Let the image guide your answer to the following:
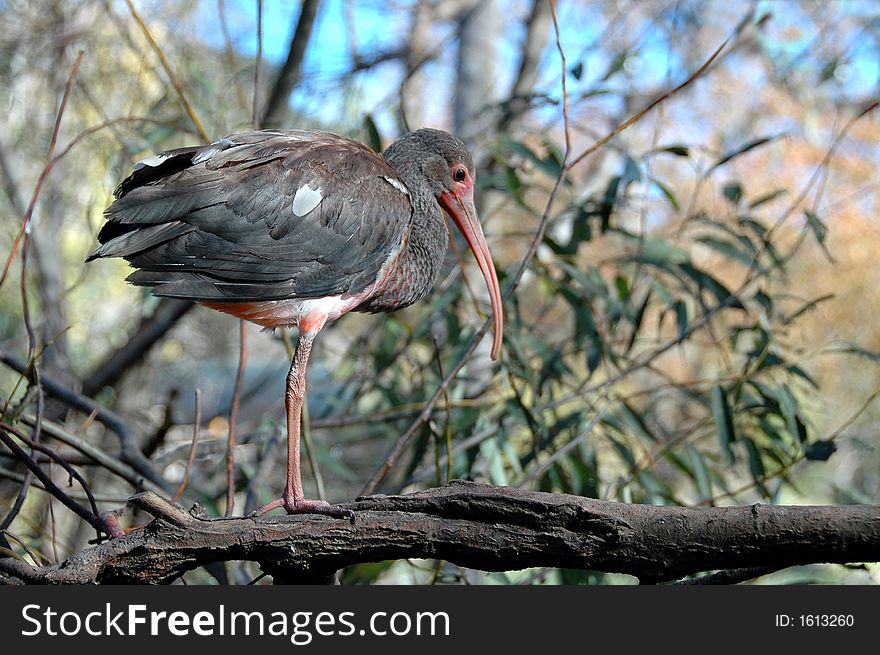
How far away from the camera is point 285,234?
216 cm

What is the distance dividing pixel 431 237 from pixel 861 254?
1104cm

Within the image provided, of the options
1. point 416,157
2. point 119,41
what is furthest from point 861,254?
point 416,157

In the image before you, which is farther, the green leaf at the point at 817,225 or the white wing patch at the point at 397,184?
the green leaf at the point at 817,225

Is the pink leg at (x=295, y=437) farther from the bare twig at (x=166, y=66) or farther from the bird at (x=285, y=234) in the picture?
the bare twig at (x=166, y=66)

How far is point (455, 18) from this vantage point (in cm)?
623

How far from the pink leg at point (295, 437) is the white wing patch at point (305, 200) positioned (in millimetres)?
297

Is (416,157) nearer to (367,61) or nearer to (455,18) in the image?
(367,61)

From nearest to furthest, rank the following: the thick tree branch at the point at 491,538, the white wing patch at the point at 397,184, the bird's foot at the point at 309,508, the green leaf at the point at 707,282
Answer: the thick tree branch at the point at 491,538
the bird's foot at the point at 309,508
the white wing patch at the point at 397,184
the green leaf at the point at 707,282

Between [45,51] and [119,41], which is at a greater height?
[119,41]

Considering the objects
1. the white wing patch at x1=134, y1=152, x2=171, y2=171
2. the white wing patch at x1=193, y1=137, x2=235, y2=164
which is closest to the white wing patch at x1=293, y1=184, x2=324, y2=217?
the white wing patch at x1=193, y1=137, x2=235, y2=164

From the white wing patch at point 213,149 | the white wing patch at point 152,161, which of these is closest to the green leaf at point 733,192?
the white wing patch at point 213,149

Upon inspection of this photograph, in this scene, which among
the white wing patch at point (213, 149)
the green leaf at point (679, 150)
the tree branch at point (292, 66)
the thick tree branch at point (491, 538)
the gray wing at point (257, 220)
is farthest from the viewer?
the tree branch at point (292, 66)

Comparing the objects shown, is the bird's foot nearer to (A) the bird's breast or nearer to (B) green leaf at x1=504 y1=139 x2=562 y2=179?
(A) the bird's breast

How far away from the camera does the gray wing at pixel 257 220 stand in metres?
2.02
